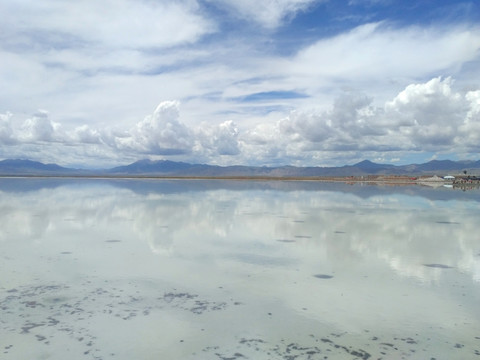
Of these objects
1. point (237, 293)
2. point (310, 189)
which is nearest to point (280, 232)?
point (237, 293)

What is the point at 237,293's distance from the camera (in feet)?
30.9

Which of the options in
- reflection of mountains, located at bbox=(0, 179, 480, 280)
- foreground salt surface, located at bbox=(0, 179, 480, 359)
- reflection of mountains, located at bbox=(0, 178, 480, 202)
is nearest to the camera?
foreground salt surface, located at bbox=(0, 179, 480, 359)

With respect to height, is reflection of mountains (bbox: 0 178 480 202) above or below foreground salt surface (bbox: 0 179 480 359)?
below

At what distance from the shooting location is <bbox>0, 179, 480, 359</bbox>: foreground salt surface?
21.9 ft

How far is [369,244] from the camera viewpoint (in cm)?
1536

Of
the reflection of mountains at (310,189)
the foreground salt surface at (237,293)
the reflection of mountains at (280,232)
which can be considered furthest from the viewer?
the reflection of mountains at (310,189)

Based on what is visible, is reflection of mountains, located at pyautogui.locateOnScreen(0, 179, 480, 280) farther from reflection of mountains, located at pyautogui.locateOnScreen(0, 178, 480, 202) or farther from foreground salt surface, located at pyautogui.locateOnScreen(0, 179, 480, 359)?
reflection of mountains, located at pyautogui.locateOnScreen(0, 178, 480, 202)

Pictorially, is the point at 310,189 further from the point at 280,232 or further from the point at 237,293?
the point at 237,293

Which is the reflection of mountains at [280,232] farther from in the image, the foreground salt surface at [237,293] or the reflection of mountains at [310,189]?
the reflection of mountains at [310,189]

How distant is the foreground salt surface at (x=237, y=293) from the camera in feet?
21.9

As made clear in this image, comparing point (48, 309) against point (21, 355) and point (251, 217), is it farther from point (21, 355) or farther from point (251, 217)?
point (251, 217)

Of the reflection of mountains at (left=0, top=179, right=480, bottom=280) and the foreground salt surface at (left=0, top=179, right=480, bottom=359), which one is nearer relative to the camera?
the foreground salt surface at (left=0, top=179, right=480, bottom=359)

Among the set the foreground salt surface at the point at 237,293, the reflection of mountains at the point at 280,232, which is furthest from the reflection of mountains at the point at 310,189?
the foreground salt surface at the point at 237,293

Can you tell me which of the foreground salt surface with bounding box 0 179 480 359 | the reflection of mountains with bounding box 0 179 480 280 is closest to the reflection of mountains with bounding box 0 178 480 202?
the reflection of mountains with bounding box 0 179 480 280
